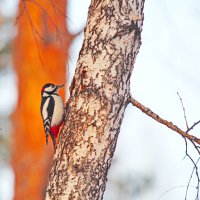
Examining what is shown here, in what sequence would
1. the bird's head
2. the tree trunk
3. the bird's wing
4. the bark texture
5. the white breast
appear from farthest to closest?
the tree trunk → the bird's head → the bird's wing → the white breast → the bark texture

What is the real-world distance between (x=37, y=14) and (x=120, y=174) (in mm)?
6221

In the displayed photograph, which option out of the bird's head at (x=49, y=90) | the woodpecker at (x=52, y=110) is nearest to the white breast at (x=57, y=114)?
the woodpecker at (x=52, y=110)

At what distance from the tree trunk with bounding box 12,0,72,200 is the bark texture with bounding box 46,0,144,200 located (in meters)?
2.56

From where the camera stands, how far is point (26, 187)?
19.4 ft

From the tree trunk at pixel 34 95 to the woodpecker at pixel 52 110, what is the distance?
4.17ft

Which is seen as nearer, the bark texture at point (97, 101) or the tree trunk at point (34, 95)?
the bark texture at point (97, 101)

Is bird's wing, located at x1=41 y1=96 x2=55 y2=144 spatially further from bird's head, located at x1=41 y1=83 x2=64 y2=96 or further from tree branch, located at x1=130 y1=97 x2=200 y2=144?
tree branch, located at x1=130 y1=97 x2=200 y2=144

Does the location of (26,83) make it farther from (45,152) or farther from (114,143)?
(114,143)

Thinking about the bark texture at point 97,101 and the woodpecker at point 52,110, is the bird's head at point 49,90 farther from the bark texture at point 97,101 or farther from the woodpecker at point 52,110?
the bark texture at point 97,101

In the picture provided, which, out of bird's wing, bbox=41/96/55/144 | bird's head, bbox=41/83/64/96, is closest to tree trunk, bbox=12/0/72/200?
bird's head, bbox=41/83/64/96

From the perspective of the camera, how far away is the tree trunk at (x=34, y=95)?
593 cm

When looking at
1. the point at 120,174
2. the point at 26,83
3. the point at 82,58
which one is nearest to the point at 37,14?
the point at 26,83

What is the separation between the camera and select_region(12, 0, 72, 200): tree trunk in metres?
5.93

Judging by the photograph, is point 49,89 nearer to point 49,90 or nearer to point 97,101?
point 49,90
